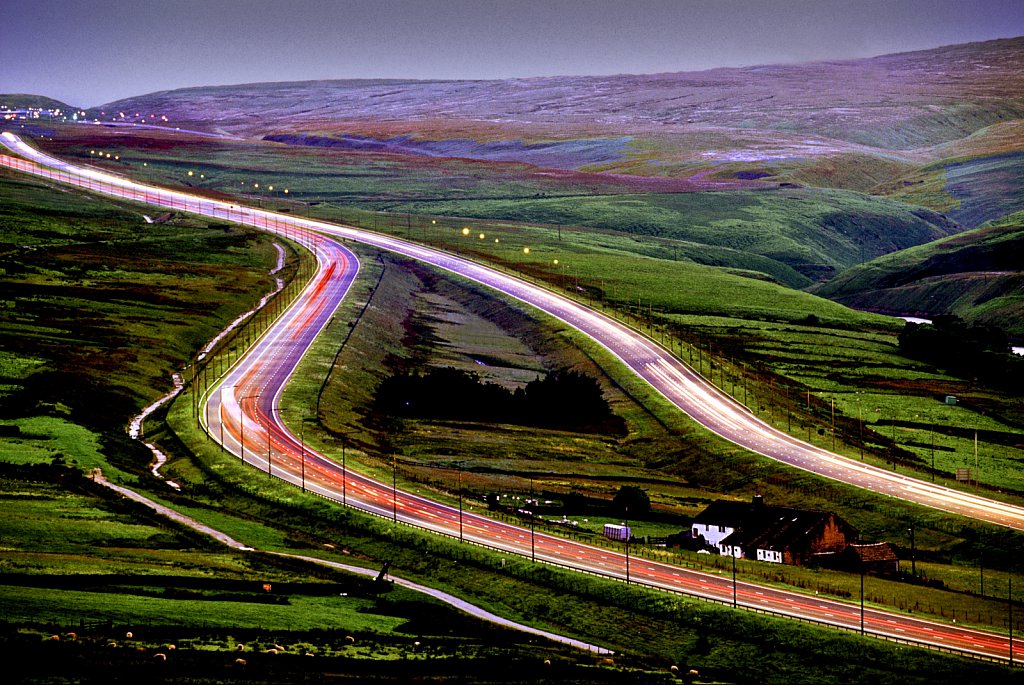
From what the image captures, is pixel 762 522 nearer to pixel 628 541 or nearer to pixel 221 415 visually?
pixel 628 541

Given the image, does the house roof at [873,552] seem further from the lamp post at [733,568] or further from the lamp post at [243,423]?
the lamp post at [243,423]

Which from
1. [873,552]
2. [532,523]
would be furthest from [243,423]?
[873,552]

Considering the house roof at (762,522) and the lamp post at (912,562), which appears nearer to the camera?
the lamp post at (912,562)

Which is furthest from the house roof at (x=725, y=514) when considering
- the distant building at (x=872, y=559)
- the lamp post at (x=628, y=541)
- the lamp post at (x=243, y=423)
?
the lamp post at (x=243, y=423)

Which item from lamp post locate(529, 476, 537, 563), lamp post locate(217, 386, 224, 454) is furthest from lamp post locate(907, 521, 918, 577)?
lamp post locate(217, 386, 224, 454)

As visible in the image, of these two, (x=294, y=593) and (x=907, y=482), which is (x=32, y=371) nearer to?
(x=294, y=593)
